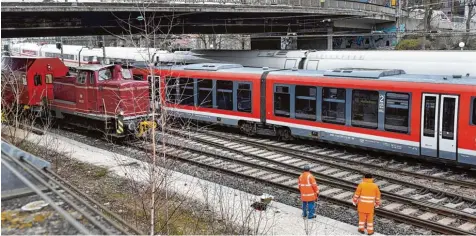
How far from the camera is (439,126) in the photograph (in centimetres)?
1407

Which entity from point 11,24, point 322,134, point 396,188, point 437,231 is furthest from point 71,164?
point 11,24

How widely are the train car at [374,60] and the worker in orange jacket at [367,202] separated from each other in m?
14.4

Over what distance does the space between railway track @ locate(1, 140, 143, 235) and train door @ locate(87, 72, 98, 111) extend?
1542 centimetres

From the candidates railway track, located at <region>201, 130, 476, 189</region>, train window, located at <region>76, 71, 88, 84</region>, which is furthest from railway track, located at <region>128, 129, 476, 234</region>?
train window, located at <region>76, 71, 88, 84</region>

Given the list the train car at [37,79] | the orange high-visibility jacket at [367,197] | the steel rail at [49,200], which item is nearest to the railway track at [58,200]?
the steel rail at [49,200]

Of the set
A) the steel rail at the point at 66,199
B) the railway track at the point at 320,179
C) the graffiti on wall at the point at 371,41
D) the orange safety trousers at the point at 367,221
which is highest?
the graffiti on wall at the point at 371,41

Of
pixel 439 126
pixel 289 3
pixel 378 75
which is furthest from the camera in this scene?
pixel 289 3

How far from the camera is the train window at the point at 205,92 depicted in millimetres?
21125

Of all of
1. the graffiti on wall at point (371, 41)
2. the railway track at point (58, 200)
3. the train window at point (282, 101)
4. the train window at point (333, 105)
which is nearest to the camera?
the railway track at point (58, 200)

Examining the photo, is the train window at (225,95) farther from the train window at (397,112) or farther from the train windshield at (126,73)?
the train window at (397,112)

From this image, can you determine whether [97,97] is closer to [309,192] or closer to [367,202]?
[309,192]

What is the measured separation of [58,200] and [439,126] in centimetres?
1209

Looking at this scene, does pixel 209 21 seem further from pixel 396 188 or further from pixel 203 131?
pixel 396 188

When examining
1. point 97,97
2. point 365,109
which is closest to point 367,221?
point 365,109
